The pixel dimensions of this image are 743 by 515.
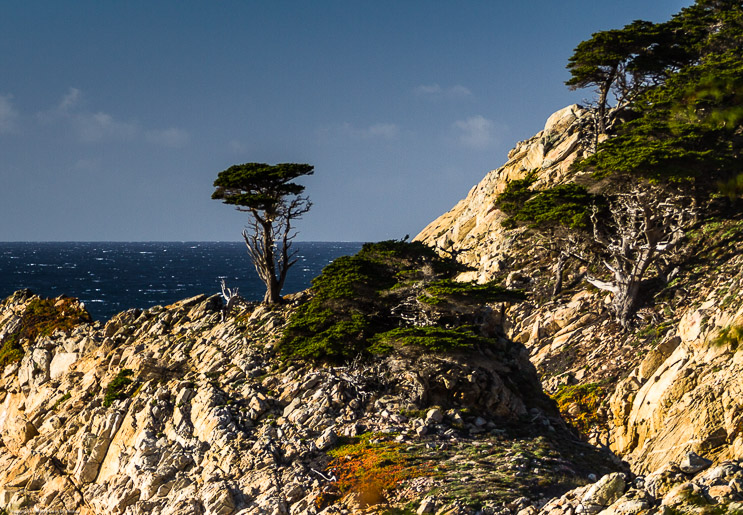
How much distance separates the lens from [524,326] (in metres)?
A: 33.7

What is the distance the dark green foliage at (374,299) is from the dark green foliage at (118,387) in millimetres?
6987

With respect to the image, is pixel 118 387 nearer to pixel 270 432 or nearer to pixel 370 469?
pixel 270 432

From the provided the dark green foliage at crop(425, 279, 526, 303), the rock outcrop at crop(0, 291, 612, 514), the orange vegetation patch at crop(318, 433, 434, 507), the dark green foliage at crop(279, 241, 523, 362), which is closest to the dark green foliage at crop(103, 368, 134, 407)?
the rock outcrop at crop(0, 291, 612, 514)

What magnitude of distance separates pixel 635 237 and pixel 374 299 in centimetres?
1494

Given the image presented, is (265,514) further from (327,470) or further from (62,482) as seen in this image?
(62,482)

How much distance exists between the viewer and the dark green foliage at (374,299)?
20.6 metres

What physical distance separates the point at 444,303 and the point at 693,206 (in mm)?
18145

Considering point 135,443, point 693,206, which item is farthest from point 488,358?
point 693,206

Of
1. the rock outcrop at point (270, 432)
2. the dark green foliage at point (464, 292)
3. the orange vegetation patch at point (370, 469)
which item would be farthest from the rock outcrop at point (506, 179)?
the orange vegetation patch at point (370, 469)

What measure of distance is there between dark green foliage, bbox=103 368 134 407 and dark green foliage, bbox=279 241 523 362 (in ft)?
22.9

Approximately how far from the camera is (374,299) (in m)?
23.1

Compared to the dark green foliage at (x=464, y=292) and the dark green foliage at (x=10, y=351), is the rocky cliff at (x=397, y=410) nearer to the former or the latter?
the dark green foliage at (x=464, y=292)

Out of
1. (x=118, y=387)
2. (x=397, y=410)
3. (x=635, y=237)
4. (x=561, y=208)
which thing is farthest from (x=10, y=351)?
(x=635, y=237)

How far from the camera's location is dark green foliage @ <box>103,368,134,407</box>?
23641 mm
